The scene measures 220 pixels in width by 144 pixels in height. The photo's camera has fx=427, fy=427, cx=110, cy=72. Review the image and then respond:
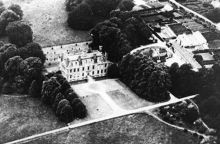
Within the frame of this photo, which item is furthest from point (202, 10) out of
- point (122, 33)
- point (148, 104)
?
point (148, 104)

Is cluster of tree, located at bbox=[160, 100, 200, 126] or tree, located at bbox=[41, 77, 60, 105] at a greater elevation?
tree, located at bbox=[41, 77, 60, 105]

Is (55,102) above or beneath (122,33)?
beneath

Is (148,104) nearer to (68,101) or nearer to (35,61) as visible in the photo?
(68,101)

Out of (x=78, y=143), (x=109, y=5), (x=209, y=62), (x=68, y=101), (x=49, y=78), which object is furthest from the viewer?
(x=109, y=5)

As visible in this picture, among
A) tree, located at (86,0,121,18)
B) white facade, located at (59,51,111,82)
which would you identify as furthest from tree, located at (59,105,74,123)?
tree, located at (86,0,121,18)

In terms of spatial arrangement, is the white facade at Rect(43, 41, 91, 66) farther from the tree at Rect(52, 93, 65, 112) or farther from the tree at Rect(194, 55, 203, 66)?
the tree at Rect(194, 55, 203, 66)

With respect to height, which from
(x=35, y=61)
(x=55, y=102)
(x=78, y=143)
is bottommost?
(x=78, y=143)
